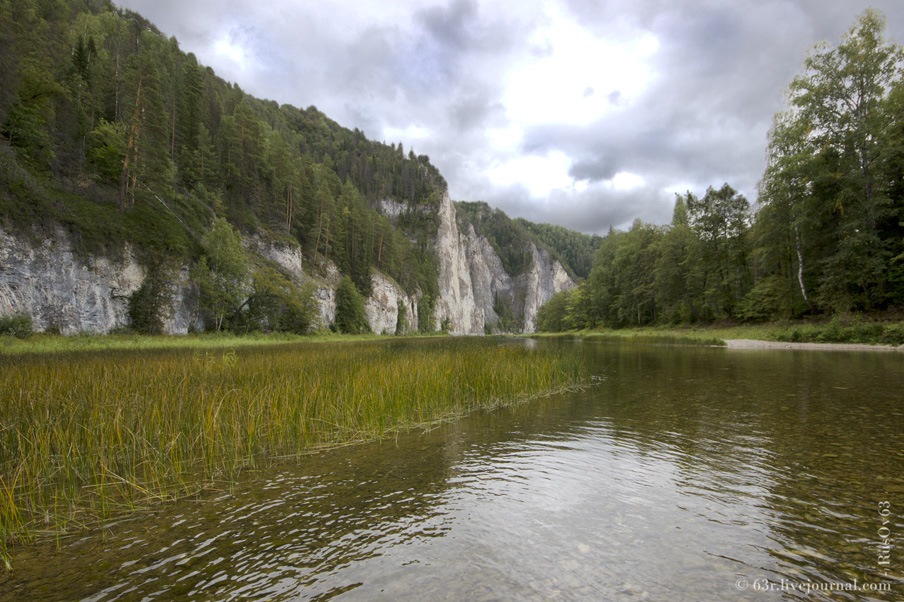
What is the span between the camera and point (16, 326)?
1015 inches

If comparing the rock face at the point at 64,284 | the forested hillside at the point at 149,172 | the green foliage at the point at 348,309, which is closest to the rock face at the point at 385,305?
the forested hillside at the point at 149,172

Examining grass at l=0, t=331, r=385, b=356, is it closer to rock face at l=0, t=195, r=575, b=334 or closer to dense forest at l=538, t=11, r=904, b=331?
rock face at l=0, t=195, r=575, b=334

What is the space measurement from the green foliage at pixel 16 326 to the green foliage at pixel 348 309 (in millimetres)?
39595

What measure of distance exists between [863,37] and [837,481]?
42.8 meters

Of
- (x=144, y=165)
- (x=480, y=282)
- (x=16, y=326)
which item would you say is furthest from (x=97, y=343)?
(x=480, y=282)

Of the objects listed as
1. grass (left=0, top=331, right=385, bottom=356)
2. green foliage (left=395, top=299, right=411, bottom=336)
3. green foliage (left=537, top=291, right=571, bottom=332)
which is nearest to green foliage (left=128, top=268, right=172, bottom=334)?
grass (left=0, top=331, right=385, bottom=356)

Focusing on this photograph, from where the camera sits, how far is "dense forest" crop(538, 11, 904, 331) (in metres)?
29.1

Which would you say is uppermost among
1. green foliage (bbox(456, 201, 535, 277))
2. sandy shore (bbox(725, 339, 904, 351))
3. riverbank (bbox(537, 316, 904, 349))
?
green foliage (bbox(456, 201, 535, 277))

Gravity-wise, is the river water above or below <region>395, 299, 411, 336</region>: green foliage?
below

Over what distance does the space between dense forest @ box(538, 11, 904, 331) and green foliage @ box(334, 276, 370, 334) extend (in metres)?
48.9

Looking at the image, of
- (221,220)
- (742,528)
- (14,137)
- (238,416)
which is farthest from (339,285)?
(742,528)

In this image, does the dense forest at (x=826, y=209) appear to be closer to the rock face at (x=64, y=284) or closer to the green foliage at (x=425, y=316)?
the rock face at (x=64, y=284)

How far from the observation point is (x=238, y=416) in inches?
267

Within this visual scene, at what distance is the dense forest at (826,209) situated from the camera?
29078mm
